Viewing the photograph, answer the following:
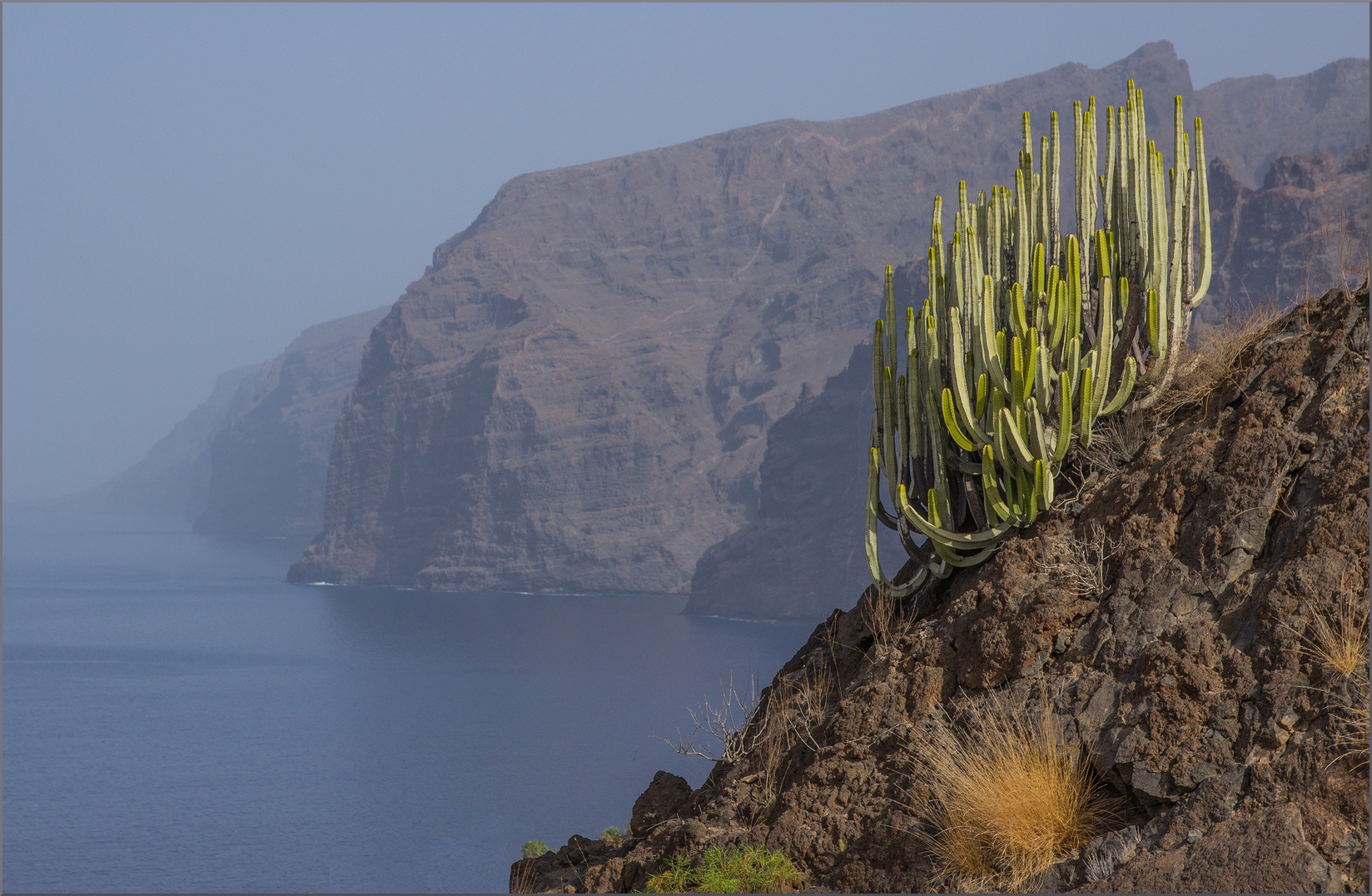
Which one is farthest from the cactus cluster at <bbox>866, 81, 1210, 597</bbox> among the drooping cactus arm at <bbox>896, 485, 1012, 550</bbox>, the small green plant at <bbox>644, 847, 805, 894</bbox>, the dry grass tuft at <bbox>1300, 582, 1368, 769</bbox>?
the small green plant at <bbox>644, 847, 805, 894</bbox>

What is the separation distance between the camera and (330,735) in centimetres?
7750

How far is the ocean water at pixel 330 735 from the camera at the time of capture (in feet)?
188

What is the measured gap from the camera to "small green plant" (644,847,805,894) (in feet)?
17.2

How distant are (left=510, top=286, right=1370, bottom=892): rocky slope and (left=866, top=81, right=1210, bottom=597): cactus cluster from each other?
0.94ft

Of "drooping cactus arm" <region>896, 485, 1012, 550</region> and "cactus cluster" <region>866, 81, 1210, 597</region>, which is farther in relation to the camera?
"drooping cactus arm" <region>896, 485, 1012, 550</region>

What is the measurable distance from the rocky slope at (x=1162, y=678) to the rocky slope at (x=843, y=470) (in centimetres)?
10935

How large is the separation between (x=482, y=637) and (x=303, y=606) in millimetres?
35404

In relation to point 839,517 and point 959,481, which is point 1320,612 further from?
point 839,517

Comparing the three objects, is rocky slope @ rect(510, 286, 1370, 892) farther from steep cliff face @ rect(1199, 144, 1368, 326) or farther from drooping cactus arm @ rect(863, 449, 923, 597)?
steep cliff face @ rect(1199, 144, 1368, 326)

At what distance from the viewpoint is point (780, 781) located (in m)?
6.03

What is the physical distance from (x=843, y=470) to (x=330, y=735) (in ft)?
244

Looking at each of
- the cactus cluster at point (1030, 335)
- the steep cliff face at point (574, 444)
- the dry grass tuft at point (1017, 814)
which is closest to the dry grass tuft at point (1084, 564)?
the cactus cluster at point (1030, 335)

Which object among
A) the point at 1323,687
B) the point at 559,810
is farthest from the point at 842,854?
the point at 559,810

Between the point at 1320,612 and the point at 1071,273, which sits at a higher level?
the point at 1071,273
